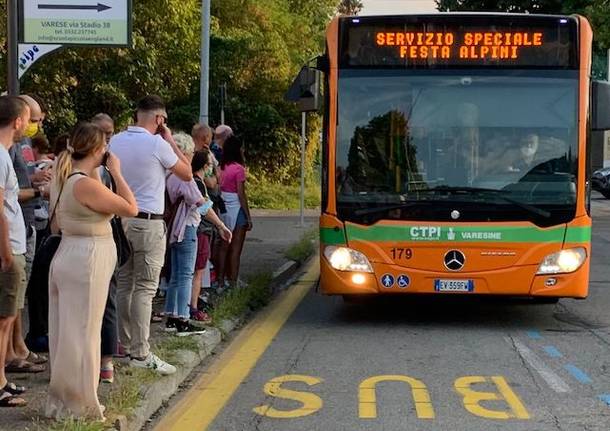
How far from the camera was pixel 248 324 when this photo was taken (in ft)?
31.0

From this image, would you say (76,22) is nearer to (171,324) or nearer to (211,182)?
(211,182)

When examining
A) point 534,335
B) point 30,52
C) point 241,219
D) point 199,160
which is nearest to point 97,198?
point 199,160

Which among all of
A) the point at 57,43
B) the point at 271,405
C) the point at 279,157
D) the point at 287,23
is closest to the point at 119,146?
the point at 271,405

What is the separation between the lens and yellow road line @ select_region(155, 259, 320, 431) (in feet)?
19.7

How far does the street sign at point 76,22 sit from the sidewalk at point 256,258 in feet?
11.0

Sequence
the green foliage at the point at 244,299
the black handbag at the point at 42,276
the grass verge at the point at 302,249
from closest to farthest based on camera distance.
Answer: the black handbag at the point at 42,276
the green foliage at the point at 244,299
the grass verge at the point at 302,249

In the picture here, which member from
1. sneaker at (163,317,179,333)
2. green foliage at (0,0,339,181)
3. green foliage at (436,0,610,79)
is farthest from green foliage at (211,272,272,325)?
green foliage at (436,0,610,79)

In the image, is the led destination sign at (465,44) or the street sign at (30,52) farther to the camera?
the street sign at (30,52)

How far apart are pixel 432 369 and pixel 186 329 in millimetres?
2192

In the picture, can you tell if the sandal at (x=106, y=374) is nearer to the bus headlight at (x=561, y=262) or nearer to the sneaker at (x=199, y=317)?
the sneaker at (x=199, y=317)

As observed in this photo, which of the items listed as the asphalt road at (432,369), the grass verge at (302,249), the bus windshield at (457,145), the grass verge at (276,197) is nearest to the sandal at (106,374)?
the asphalt road at (432,369)

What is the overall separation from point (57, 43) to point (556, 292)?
562cm

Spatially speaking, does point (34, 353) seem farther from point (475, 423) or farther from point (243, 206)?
point (243, 206)

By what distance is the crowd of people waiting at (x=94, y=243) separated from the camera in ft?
17.2
